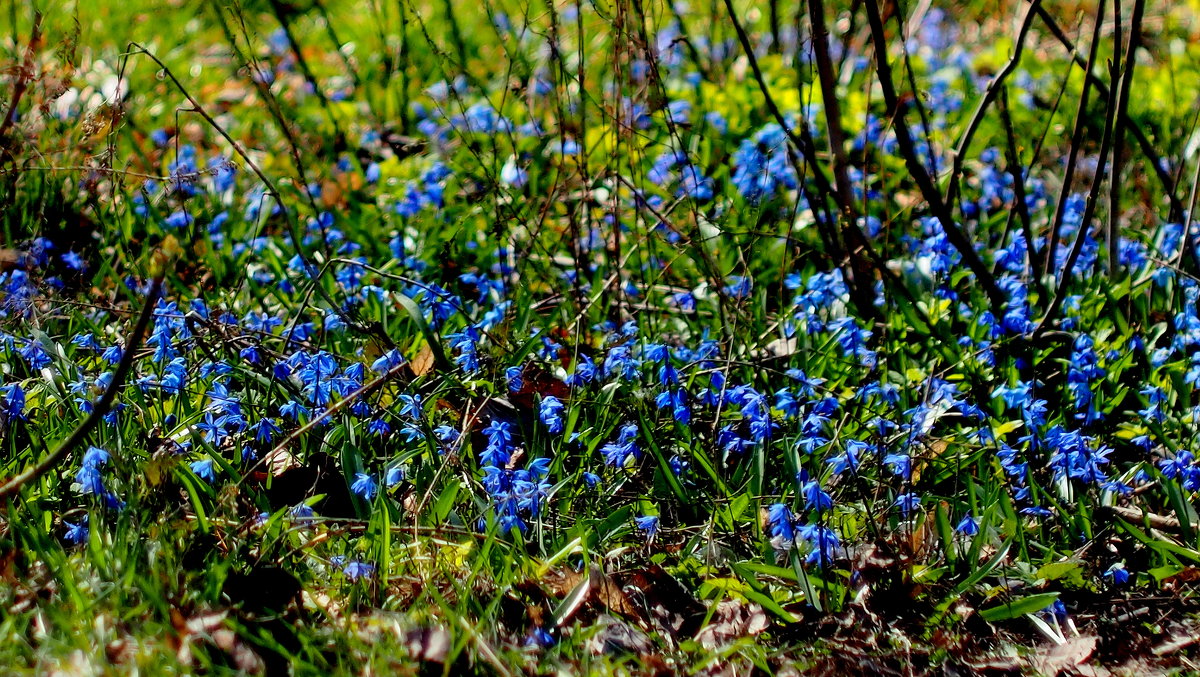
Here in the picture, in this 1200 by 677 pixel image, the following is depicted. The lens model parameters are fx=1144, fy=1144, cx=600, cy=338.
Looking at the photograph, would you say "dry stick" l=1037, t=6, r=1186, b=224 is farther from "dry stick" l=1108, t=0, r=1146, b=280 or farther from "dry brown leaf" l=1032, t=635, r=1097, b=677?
"dry brown leaf" l=1032, t=635, r=1097, b=677

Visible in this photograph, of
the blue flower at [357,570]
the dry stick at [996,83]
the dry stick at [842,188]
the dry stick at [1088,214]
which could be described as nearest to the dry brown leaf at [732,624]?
the blue flower at [357,570]

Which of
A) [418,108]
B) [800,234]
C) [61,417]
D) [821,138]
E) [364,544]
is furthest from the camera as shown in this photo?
[418,108]

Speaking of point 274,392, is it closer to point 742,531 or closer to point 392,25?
point 742,531

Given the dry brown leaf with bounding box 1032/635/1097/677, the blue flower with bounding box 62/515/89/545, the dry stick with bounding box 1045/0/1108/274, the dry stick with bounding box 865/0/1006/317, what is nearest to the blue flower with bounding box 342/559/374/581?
the blue flower with bounding box 62/515/89/545

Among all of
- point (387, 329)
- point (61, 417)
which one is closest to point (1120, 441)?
point (387, 329)

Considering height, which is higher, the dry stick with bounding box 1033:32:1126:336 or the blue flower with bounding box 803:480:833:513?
the dry stick with bounding box 1033:32:1126:336

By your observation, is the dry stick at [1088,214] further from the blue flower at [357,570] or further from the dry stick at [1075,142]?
the blue flower at [357,570]

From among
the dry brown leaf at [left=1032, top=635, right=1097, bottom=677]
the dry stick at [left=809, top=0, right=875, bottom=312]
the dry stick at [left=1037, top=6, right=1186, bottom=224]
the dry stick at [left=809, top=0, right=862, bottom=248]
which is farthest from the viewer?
the dry stick at [left=1037, top=6, right=1186, bottom=224]
